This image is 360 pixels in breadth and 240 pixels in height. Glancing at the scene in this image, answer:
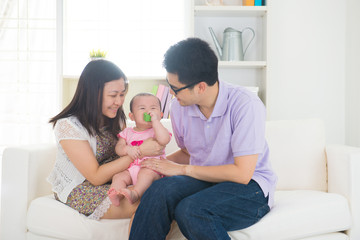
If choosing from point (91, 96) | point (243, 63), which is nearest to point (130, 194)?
point (91, 96)

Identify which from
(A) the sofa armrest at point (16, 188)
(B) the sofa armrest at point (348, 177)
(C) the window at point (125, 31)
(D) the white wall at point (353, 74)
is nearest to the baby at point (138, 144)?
(A) the sofa armrest at point (16, 188)

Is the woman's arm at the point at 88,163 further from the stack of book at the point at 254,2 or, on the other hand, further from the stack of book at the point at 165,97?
the stack of book at the point at 254,2

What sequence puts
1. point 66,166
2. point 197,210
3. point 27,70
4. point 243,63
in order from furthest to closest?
point 27,70 < point 243,63 < point 66,166 < point 197,210

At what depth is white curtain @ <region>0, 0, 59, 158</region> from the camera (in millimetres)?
3555

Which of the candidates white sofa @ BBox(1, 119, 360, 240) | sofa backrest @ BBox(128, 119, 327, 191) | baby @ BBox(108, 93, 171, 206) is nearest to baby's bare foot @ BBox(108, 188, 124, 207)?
baby @ BBox(108, 93, 171, 206)

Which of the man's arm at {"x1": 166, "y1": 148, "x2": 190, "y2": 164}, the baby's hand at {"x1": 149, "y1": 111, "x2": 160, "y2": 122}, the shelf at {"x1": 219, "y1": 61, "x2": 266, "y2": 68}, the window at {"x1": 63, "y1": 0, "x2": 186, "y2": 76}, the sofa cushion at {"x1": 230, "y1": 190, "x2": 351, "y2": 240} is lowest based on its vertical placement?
the sofa cushion at {"x1": 230, "y1": 190, "x2": 351, "y2": 240}

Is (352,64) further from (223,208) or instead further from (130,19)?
(223,208)

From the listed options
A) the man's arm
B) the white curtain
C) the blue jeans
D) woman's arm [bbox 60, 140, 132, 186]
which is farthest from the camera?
the white curtain

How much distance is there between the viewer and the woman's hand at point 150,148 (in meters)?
1.76

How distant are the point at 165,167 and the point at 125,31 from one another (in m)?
2.06

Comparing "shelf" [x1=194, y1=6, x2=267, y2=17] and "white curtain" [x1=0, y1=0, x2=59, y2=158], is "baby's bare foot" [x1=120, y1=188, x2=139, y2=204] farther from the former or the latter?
"white curtain" [x1=0, y1=0, x2=59, y2=158]

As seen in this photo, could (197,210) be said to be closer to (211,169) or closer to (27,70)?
A: (211,169)

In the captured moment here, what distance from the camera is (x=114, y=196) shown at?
1.63m

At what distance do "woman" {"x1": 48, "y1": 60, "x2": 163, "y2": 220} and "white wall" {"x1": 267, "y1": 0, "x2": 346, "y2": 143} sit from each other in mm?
1741
